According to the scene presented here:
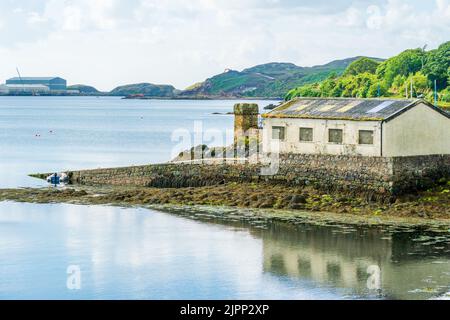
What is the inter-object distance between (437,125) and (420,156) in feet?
7.00

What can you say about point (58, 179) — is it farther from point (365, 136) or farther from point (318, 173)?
point (365, 136)

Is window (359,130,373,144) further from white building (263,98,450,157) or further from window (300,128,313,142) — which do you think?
window (300,128,313,142)

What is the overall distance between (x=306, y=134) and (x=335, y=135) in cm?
161

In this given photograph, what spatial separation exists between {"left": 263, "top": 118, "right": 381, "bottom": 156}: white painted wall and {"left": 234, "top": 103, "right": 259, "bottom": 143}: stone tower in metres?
6.25

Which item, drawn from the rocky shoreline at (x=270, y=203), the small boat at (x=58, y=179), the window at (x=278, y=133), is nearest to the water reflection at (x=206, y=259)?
the rocky shoreline at (x=270, y=203)

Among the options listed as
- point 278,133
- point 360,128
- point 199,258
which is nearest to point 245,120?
point 278,133

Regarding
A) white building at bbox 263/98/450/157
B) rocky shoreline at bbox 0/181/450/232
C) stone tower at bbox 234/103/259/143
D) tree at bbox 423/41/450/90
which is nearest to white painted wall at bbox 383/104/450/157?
white building at bbox 263/98/450/157

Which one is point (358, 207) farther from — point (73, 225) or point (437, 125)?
point (73, 225)

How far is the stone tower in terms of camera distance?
50.8 metres

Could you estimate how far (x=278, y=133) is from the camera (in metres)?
44.0

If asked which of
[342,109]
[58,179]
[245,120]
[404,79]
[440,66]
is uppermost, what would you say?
[440,66]

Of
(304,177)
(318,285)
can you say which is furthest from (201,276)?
(304,177)

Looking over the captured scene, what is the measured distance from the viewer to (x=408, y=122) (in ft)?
135

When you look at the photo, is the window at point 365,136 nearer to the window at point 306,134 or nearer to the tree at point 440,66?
the window at point 306,134
